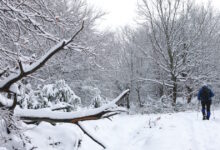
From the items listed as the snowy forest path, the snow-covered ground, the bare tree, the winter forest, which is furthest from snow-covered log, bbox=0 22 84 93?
the bare tree

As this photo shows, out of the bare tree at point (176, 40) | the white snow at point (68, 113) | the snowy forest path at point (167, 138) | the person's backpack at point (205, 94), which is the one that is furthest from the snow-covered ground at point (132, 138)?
the bare tree at point (176, 40)

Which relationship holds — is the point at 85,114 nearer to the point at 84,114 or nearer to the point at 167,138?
the point at 84,114

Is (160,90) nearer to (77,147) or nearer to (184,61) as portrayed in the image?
(184,61)

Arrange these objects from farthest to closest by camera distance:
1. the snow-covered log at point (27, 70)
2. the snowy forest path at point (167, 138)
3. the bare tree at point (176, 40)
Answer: the bare tree at point (176, 40) < the snowy forest path at point (167, 138) < the snow-covered log at point (27, 70)

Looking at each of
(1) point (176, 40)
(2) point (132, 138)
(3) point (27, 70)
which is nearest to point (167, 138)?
(2) point (132, 138)

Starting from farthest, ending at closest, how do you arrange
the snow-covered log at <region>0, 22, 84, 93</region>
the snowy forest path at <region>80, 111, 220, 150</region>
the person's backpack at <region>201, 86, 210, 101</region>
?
the person's backpack at <region>201, 86, 210, 101</region> → the snowy forest path at <region>80, 111, 220, 150</region> → the snow-covered log at <region>0, 22, 84, 93</region>

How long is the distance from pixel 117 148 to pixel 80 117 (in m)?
4.57

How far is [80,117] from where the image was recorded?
231cm

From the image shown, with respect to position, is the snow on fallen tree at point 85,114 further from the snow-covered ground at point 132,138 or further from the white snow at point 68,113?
the snow-covered ground at point 132,138

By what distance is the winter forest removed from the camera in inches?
100

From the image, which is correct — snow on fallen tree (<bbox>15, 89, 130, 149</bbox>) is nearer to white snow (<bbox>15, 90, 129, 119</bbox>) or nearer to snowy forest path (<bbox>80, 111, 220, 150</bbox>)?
white snow (<bbox>15, 90, 129, 119</bbox>)

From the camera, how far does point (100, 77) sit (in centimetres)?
2138

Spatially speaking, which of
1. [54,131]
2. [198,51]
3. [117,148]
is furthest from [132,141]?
[198,51]

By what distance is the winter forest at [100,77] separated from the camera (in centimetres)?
255
